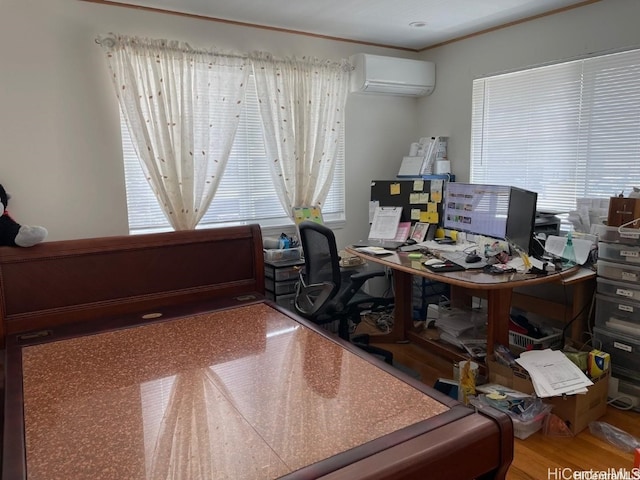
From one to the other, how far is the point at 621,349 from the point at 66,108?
3628mm

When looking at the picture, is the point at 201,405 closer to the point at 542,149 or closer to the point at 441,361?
the point at 441,361

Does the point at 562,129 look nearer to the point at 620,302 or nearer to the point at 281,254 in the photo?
the point at 620,302

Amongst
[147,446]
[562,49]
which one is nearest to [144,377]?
[147,446]

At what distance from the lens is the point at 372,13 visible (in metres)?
3.27

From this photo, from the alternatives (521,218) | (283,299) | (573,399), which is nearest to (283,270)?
(283,299)

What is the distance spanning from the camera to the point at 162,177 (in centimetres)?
327

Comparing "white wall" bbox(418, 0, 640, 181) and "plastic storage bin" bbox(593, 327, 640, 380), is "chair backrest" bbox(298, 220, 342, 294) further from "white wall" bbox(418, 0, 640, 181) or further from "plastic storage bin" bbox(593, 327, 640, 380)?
"white wall" bbox(418, 0, 640, 181)

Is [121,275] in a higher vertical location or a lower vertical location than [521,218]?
lower

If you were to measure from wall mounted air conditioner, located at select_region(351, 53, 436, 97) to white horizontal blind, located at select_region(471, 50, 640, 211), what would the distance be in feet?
1.58

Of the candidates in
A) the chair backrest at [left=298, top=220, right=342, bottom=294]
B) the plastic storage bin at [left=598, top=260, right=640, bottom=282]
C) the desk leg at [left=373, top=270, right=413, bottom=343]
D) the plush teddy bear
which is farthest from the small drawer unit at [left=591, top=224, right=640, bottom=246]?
the plush teddy bear

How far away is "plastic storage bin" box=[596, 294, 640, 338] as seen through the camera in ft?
8.48

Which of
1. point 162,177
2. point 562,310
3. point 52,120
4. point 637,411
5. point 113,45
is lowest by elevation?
point 637,411

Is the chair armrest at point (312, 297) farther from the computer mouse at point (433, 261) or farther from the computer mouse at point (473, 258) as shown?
the computer mouse at point (473, 258)

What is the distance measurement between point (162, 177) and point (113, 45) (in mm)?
879
